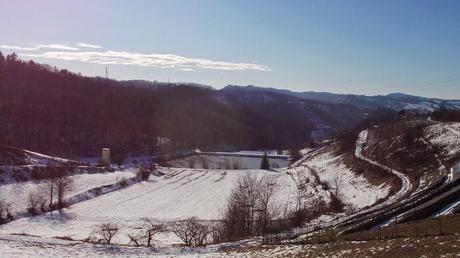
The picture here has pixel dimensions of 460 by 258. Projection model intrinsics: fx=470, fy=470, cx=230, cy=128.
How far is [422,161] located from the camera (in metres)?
55.9

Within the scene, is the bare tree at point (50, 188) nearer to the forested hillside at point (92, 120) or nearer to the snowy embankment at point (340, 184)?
the snowy embankment at point (340, 184)

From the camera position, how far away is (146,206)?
5603cm

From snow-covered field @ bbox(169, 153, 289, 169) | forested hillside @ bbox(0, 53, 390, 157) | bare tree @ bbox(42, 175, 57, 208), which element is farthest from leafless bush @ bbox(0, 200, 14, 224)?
snow-covered field @ bbox(169, 153, 289, 169)

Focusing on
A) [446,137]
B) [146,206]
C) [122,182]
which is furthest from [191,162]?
[446,137]

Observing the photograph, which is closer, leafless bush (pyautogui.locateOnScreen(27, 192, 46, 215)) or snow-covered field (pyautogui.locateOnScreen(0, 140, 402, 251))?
snow-covered field (pyautogui.locateOnScreen(0, 140, 402, 251))

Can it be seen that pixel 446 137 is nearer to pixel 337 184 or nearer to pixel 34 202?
pixel 337 184

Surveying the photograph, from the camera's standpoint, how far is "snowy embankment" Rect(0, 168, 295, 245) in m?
40.8

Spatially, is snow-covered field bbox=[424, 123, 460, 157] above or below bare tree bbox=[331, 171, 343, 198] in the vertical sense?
above

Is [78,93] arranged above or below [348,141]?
above

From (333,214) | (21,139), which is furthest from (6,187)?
(21,139)

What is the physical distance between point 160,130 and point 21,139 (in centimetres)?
5780

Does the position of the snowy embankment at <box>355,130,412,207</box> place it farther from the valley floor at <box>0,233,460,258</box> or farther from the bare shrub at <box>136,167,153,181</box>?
the bare shrub at <box>136,167,153,181</box>

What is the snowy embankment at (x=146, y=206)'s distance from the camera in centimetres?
4081

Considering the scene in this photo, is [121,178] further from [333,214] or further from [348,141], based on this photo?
[348,141]
